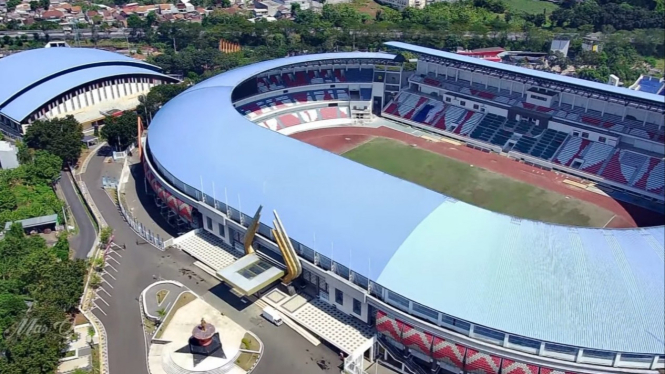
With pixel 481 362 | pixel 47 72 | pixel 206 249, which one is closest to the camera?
pixel 481 362

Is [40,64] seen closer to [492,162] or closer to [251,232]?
[251,232]

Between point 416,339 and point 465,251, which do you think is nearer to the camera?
point 416,339

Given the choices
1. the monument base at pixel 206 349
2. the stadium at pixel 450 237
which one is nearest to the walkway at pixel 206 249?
the stadium at pixel 450 237

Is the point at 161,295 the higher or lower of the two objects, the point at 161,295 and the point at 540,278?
the lower

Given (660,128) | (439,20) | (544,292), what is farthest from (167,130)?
(439,20)

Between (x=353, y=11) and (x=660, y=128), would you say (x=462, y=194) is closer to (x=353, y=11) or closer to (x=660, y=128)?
(x=660, y=128)

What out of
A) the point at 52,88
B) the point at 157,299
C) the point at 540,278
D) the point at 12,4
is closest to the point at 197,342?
the point at 157,299

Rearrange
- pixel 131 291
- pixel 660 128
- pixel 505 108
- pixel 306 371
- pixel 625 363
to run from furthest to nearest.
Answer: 1. pixel 505 108
2. pixel 660 128
3. pixel 131 291
4. pixel 306 371
5. pixel 625 363
